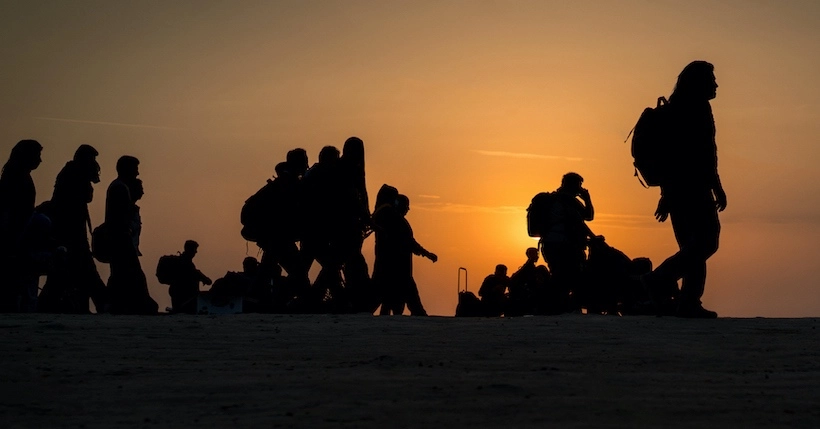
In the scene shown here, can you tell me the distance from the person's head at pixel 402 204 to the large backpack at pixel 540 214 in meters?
1.87

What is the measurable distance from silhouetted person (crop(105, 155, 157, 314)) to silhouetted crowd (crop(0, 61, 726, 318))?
14 mm

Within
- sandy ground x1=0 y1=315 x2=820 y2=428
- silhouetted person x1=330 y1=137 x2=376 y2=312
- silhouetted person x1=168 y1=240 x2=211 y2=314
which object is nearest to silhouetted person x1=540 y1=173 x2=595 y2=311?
silhouetted person x1=330 y1=137 x2=376 y2=312

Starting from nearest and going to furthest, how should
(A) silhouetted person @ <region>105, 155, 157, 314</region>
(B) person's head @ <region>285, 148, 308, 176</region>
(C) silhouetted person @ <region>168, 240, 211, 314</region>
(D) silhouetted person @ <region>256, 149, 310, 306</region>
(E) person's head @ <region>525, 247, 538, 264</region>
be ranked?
(A) silhouetted person @ <region>105, 155, 157, 314</region>, (D) silhouetted person @ <region>256, 149, 310, 306</region>, (B) person's head @ <region>285, 148, 308, 176</region>, (C) silhouetted person @ <region>168, 240, 211, 314</region>, (E) person's head @ <region>525, 247, 538, 264</region>

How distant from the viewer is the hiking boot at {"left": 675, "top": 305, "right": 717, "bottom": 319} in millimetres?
Result: 13094

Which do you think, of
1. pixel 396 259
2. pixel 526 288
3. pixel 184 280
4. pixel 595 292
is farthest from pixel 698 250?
pixel 184 280

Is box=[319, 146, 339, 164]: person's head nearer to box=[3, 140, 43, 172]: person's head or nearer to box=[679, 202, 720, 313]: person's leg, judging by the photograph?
box=[3, 140, 43, 172]: person's head

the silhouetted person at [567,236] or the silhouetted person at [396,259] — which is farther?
the silhouetted person at [396,259]

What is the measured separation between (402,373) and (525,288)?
9.86m

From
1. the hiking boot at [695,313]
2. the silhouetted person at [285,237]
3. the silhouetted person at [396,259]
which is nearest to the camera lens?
the hiking boot at [695,313]

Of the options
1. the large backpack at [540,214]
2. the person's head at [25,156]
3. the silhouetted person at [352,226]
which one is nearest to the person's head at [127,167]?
the person's head at [25,156]

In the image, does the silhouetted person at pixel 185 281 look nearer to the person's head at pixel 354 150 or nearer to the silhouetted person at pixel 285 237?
the silhouetted person at pixel 285 237

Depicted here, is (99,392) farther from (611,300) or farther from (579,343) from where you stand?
(611,300)

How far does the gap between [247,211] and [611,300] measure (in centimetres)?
459

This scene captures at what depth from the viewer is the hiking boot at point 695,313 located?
43.0ft
